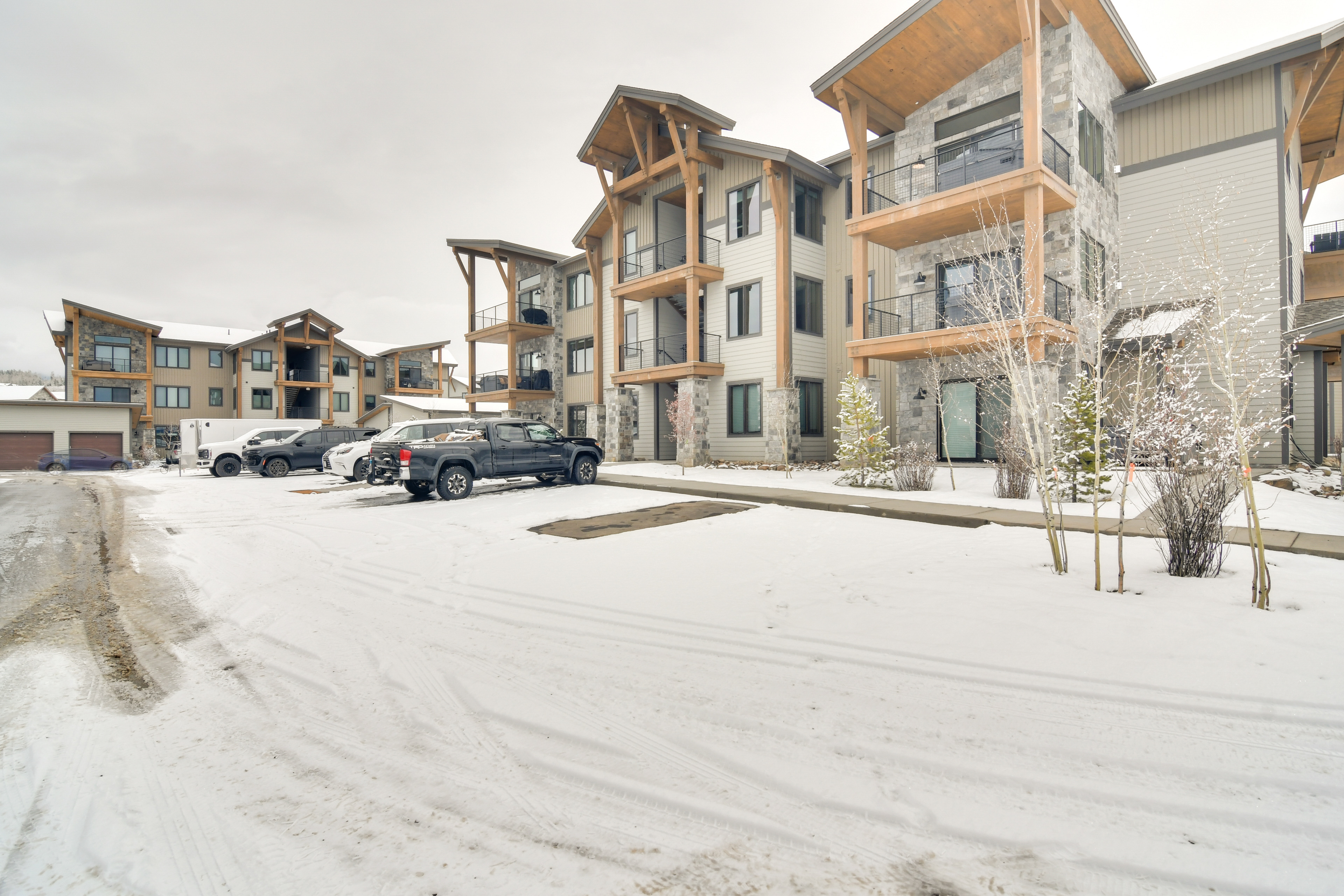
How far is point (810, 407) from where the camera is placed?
19.8 meters

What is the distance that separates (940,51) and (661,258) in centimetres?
1140

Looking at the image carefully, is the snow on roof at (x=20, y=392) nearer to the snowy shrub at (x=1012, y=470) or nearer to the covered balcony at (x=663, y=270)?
the covered balcony at (x=663, y=270)

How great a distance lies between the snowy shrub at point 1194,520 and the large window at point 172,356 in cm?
5118

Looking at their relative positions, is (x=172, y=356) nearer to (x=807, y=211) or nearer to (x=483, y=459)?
(x=483, y=459)

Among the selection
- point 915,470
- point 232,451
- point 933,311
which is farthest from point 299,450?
point 933,311

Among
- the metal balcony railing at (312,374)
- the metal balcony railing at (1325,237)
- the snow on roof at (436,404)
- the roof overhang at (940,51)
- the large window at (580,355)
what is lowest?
the snow on roof at (436,404)

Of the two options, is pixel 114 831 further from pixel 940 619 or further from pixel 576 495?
pixel 576 495

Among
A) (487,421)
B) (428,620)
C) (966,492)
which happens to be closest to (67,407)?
(487,421)

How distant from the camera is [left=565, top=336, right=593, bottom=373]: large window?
2683cm

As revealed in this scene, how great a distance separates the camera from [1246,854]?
6.87 feet

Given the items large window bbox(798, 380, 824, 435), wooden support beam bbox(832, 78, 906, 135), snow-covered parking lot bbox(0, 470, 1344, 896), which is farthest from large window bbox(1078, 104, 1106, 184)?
snow-covered parking lot bbox(0, 470, 1344, 896)

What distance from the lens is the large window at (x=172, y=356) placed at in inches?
1510

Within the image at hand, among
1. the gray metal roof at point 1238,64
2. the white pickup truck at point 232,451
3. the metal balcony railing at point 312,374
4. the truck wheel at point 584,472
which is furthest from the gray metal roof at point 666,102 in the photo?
the metal balcony railing at point 312,374

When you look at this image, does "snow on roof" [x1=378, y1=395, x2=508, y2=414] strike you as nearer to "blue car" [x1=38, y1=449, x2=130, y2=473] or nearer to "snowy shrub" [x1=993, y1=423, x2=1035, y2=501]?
"blue car" [x1=38, y1=449, x2=130, y2=473]
